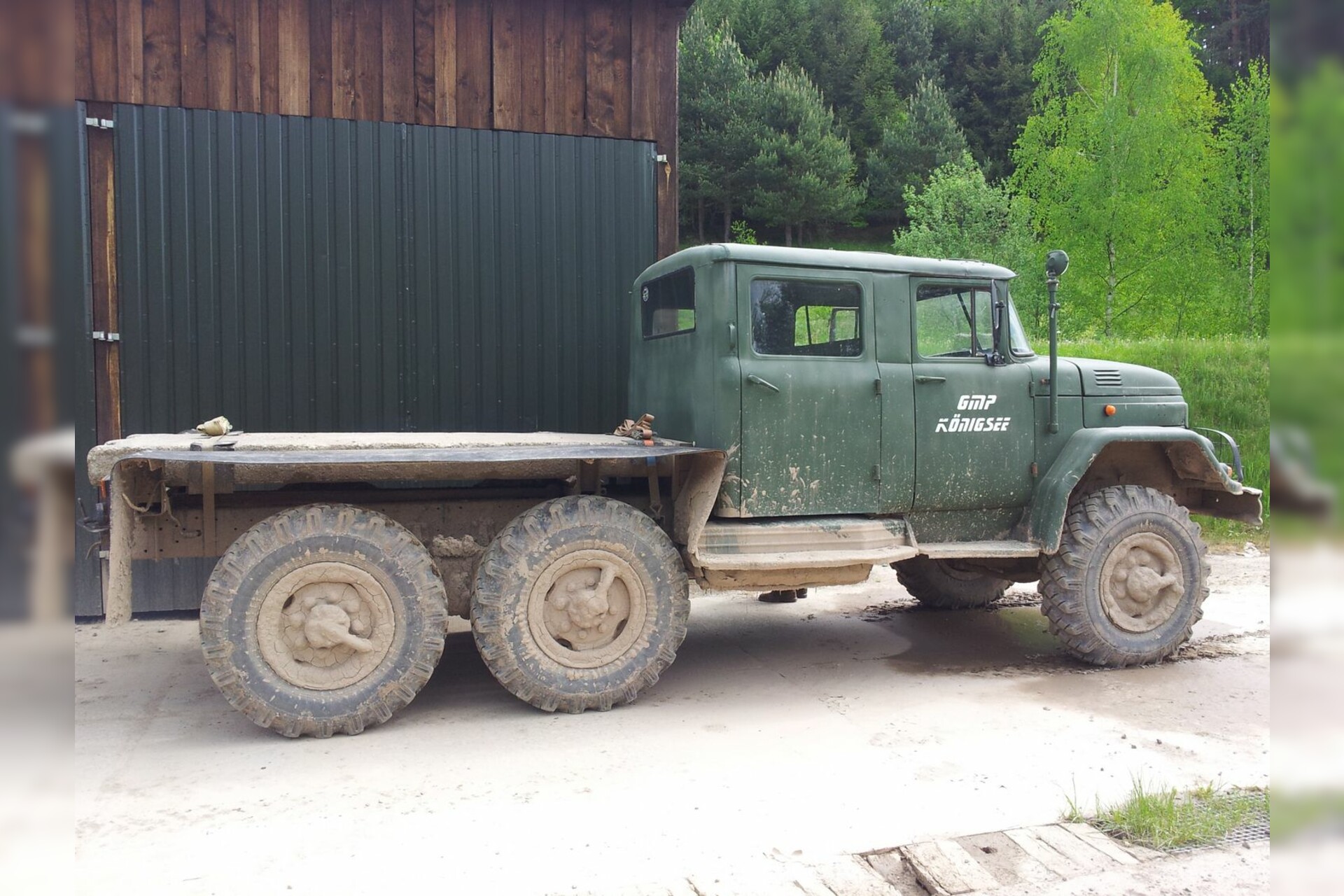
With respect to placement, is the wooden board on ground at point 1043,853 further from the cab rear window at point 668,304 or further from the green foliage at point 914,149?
the green foliage at point 914,149

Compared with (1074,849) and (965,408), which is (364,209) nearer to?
(965,408)

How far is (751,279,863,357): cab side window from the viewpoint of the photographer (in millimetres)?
5609

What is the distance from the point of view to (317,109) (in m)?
7.28

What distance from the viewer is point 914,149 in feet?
108

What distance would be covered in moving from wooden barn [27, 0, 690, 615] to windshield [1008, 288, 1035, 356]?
10.1 ft

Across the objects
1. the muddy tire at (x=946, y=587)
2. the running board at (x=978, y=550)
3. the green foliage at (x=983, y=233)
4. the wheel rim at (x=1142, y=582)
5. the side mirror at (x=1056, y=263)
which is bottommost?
the muddy tire at (x=946, y=587)

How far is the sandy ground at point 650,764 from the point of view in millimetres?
3508

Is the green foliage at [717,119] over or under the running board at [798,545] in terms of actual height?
over

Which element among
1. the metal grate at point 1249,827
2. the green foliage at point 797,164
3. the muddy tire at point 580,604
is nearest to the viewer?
the metal grate at point 1249,827

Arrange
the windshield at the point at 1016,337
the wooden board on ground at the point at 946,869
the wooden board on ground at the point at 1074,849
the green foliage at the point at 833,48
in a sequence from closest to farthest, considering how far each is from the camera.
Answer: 1. the wooden board on ground at the point at 946,869
2. the wooden board on ground at the point at 1074,849
3. the windshield at the point at 1016,337
4. the green foliage at the point at 833,48

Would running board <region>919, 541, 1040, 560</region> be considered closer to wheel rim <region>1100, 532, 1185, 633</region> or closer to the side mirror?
wheel rim <region>1100, 532, 1185, 633</region>

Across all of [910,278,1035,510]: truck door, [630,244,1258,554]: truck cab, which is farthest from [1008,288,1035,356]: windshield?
[910,278,1035,510]: truck door

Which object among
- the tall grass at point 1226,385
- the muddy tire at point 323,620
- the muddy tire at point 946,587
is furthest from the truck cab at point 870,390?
the tall grass at point 1226,385

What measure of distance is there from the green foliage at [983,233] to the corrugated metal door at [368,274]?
15597mm
